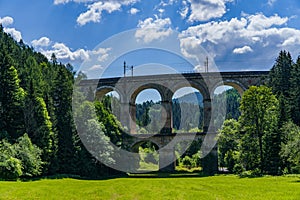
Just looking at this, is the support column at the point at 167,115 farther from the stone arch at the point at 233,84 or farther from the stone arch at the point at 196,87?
the stone arch at the point at 233,84

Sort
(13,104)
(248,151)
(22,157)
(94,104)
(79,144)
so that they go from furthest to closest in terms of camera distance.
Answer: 1. (94,104)
2. (79,144)
3. (13,104)
4. (248,151)
5. (22,157)

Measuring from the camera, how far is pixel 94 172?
4056 centimetres

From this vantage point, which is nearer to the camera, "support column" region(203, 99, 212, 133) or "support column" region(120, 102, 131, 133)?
"support column" region(203, 99, 212, 133)

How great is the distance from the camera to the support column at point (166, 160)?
51.8 meters

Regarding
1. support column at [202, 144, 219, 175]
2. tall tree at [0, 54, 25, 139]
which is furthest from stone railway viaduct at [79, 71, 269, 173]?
tall tree at [0, 54, 25, 139]

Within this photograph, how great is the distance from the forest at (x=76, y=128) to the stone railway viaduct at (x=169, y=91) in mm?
3940

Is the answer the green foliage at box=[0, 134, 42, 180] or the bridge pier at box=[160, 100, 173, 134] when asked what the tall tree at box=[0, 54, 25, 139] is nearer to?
the green foliage at box=[0, 134, 42, 180]

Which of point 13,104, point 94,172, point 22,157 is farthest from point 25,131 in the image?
point 94,172

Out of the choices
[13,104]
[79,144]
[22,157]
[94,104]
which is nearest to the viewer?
[22,157]

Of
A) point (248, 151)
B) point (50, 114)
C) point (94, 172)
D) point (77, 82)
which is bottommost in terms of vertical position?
point (94, 172)

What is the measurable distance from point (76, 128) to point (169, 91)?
1633 centimetres

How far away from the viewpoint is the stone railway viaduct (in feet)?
168

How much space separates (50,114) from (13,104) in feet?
12.9

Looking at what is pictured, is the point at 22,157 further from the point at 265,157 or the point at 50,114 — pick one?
the point at 265,157
